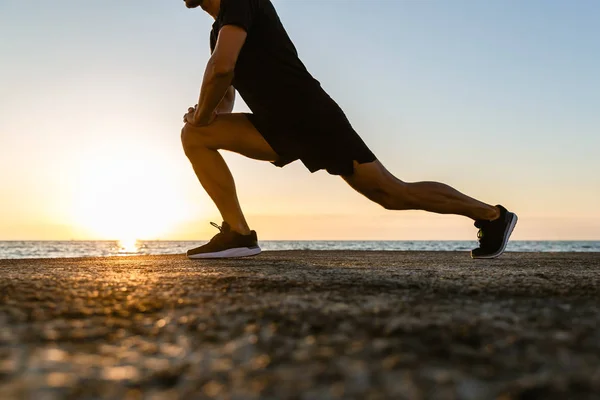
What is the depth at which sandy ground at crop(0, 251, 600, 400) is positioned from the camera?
0.65 m

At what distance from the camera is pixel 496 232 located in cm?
392

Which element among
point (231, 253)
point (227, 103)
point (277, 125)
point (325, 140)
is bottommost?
point (231, 253)

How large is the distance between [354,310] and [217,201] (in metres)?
2.99

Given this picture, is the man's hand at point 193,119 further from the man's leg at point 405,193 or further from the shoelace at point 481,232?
the shoelace at point 481,232

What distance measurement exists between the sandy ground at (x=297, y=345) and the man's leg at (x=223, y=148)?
2350mm

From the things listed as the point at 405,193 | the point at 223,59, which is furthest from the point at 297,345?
the point at 405,193

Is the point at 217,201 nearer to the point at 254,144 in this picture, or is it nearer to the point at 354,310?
the point at 254,144

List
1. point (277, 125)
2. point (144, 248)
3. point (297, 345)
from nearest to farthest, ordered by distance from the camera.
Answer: point (297, 345), point (277, 125), point (144, 248)

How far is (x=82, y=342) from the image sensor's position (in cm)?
89

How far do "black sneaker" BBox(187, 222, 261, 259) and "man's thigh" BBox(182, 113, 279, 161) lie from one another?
1.89ft

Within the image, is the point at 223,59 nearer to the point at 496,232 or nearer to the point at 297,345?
the point at 496,232

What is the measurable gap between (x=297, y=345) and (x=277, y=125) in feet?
9.36

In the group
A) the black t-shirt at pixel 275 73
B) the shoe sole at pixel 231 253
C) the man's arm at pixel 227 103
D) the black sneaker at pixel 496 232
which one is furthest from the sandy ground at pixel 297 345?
the man's arm at pixel 227 103

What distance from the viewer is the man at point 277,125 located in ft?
11.0
